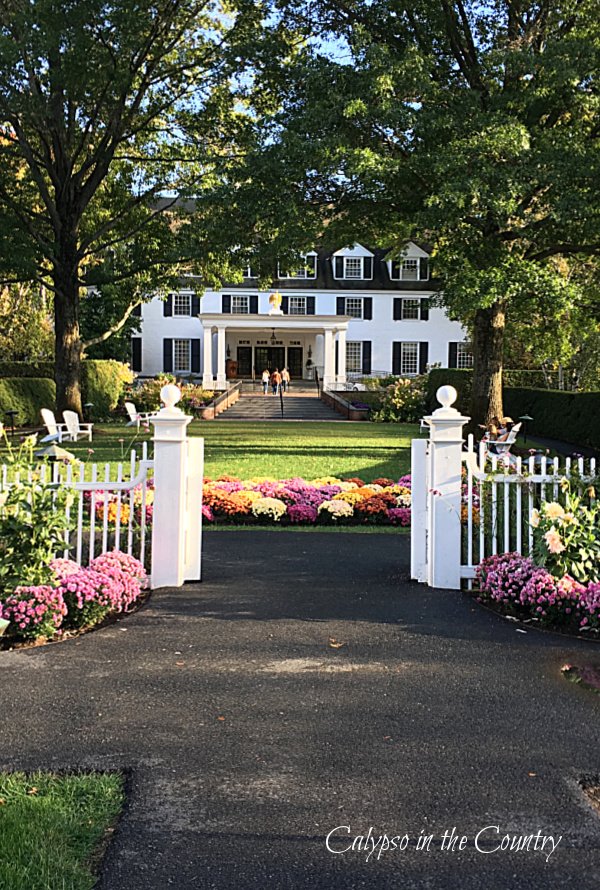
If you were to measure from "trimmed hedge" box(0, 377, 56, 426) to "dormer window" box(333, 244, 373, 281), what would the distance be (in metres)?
28.9

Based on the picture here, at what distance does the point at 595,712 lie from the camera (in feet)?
14.1

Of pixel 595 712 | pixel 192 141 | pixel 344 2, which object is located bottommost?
pixel 595 712

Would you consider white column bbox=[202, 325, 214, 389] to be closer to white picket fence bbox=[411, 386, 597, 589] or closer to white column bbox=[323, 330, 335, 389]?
white column bbox=[323, 330, 335, 389]

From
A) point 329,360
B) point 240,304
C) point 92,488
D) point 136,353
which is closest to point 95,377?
point 329,360

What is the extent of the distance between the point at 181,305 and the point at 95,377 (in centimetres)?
2119

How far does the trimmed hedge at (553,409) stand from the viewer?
22.2 meters

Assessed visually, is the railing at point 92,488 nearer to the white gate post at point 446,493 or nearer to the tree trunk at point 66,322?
the white gate post at point 446,493

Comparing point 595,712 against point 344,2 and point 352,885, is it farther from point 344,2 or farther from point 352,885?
point 344,2

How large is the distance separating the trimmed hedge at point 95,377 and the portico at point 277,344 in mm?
12079

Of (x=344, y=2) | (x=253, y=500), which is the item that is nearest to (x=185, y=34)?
(x=344, y=2)

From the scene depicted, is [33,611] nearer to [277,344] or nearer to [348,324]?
[348,324]

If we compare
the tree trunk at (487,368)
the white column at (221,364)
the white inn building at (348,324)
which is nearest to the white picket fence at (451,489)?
the tree trunk at (487,368)

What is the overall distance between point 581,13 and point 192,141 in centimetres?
1150

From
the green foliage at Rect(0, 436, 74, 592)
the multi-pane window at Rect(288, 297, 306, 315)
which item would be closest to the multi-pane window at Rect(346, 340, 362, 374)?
the multi-pane window at Rect(288, 297, 306, 315)
